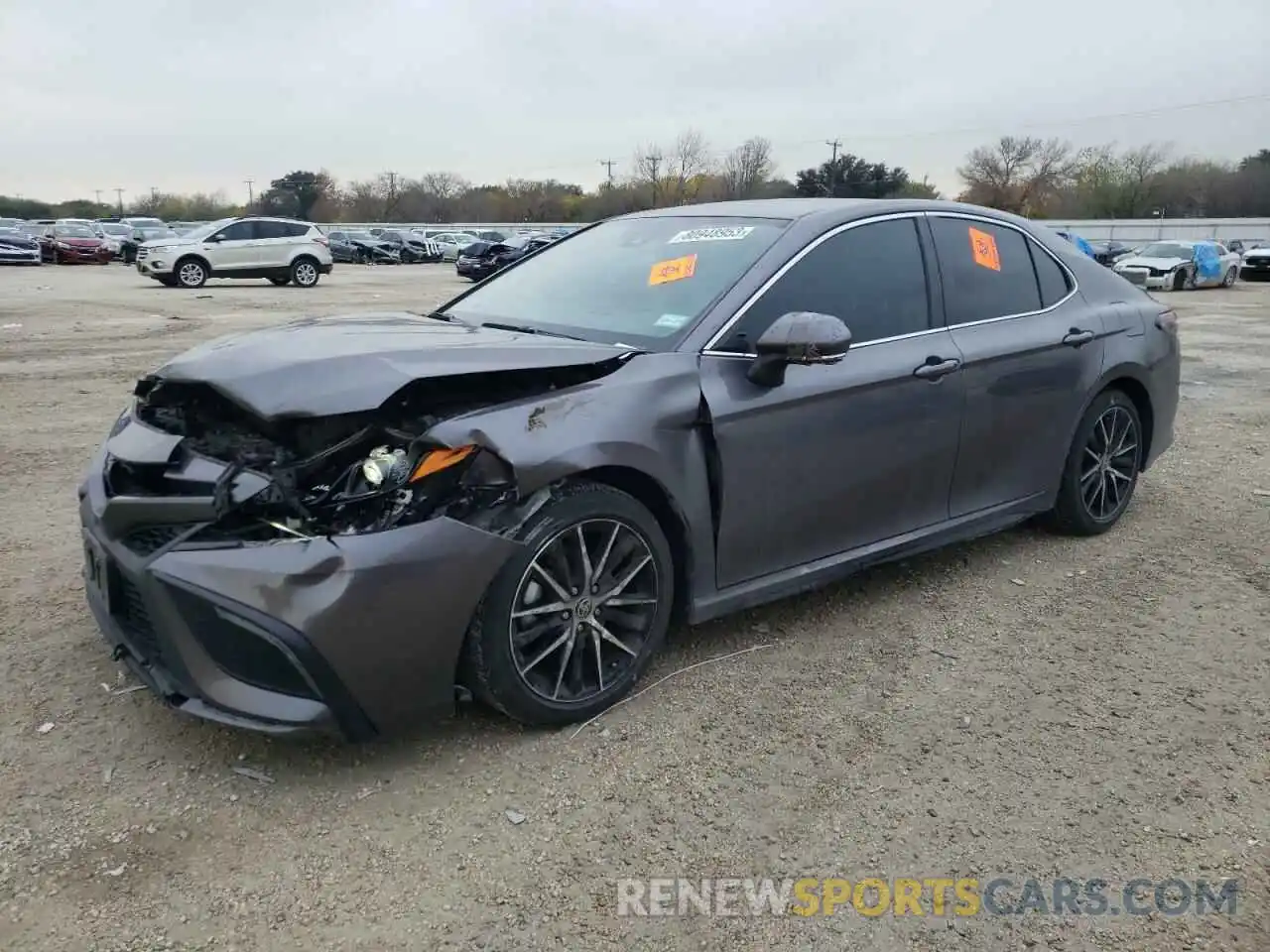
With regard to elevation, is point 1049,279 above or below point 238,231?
below

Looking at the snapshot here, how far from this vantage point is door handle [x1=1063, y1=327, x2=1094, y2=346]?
4.51 metres

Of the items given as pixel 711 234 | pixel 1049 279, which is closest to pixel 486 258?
pixel 1049 279

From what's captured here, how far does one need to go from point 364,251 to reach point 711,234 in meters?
44.0

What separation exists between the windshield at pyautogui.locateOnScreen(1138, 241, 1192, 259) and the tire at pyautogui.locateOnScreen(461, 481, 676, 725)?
2978 centimetres

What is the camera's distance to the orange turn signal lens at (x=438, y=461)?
2727mm

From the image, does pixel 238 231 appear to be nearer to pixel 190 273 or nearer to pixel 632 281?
pixel 190 273

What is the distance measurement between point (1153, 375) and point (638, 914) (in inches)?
160

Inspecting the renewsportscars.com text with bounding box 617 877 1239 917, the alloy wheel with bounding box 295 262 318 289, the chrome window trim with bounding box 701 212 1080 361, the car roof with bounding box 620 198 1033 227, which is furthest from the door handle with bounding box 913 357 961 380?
the alloy wheel with bounding box 295 262 318 289

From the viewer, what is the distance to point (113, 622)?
114 inches

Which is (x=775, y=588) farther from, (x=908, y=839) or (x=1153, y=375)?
(x=1153, y=375)

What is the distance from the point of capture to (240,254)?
24.1 meters

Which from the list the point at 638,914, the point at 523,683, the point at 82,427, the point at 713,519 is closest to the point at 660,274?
the point at 713,519

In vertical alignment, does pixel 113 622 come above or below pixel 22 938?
above

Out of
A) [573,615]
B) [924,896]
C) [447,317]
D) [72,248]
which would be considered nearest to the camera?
[924,896]
